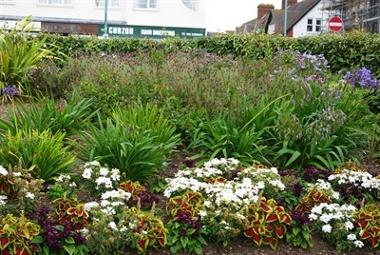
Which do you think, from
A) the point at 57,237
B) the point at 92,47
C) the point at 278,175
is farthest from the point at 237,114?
the point at 92,47

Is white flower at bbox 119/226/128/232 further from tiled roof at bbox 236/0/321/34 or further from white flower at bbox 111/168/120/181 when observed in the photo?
tiled roof at bbox 236/0/321/34

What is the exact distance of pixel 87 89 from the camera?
7.41 m

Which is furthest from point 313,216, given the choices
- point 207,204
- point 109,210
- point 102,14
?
point 102,14

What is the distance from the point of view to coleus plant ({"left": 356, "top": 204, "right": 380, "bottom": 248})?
15.1ft

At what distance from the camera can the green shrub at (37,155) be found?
17.0ft

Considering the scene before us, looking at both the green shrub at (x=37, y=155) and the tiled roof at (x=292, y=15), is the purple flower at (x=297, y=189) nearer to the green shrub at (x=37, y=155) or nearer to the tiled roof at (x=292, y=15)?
the green shrub at (x=37, y=155)

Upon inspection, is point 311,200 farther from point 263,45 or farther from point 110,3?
point 110,3

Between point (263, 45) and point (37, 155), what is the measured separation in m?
8.71

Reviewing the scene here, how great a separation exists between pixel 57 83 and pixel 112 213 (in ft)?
17.6

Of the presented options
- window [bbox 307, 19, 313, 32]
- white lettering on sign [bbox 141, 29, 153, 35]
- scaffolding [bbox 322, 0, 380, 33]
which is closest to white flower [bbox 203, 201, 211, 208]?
white lettering on sign [bbox 141, 29, 153, 35]

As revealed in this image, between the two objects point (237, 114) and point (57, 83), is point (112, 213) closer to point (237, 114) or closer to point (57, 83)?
point (237, 114)

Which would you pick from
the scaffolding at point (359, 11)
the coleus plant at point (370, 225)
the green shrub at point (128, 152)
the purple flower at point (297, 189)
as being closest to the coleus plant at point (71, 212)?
the green shrub at point (128, 152)

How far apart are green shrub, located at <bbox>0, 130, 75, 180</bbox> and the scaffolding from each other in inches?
1798

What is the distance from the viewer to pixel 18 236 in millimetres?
4074
